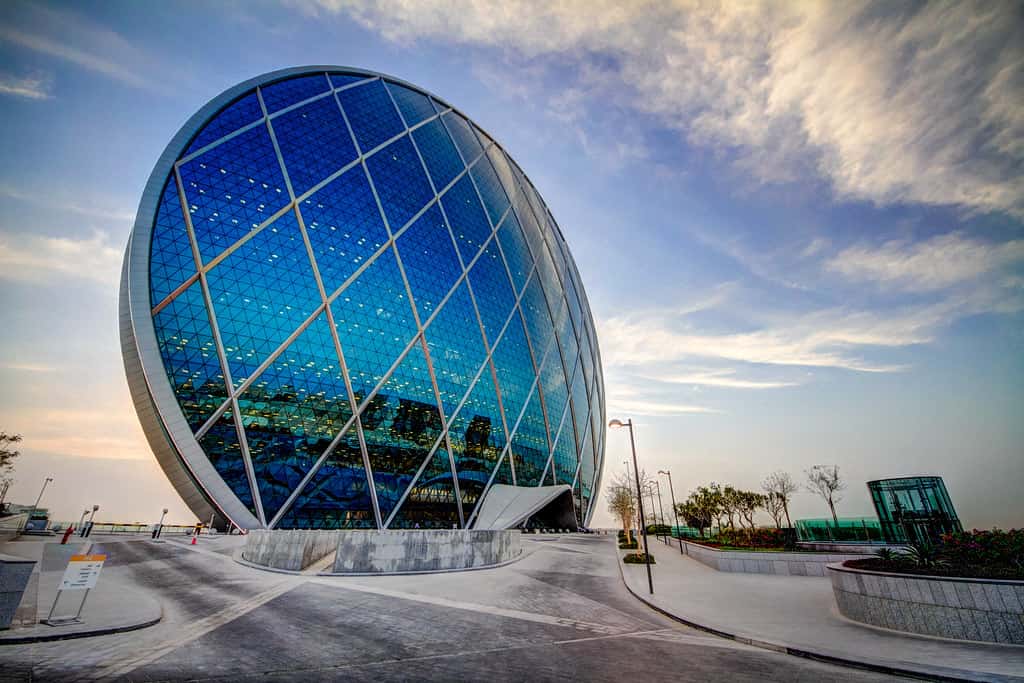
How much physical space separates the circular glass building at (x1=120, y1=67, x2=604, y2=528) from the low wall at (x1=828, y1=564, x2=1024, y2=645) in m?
27.5

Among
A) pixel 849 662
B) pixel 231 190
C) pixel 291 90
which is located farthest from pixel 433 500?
pixel 291 90

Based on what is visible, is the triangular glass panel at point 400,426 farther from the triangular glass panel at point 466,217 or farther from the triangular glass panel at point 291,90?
the triangular glass panel at point 291,90

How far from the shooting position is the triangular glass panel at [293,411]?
25500 millimetres

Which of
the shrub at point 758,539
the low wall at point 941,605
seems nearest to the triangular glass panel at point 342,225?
the low wall at point 941,605

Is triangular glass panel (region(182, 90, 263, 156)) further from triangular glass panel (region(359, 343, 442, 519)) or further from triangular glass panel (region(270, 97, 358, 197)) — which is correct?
triangular glass panel (region(359, 343, 442, 519))

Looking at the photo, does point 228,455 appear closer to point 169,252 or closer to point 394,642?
point 169,252

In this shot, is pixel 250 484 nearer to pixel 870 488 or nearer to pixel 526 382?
pixel 526 382

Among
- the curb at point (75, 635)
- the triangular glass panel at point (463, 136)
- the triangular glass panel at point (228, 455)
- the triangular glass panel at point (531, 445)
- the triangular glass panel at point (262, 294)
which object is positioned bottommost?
the curb at point (75, 635)

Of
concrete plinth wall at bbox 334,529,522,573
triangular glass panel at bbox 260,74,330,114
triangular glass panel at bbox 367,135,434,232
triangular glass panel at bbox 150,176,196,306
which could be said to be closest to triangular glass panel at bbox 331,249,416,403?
triangular glass panel at bbox 367,135,434,232

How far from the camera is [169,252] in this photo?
2517 centimetres

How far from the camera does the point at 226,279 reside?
2597 centimetres

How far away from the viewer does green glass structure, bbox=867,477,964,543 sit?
20500mm

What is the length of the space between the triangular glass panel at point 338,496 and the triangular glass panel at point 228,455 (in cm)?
265

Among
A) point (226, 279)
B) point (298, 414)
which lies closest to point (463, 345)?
point (298, 414)
